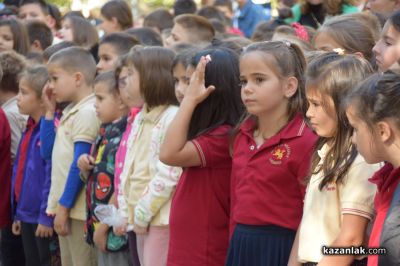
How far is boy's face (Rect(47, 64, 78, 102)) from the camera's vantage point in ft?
23.7

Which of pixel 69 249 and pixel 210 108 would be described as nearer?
pixel 210 108

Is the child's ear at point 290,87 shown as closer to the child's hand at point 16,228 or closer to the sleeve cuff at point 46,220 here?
the sleeve cuff at point 46,220

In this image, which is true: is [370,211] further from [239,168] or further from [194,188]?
[194,188]

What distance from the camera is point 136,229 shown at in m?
5.84

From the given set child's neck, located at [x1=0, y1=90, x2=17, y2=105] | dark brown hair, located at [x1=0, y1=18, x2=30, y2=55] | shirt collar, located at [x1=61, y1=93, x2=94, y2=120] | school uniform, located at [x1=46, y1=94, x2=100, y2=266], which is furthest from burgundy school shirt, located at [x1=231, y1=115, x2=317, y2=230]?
dark brown hair, located at [x1=0, y1=18, x2=30, y2=55]

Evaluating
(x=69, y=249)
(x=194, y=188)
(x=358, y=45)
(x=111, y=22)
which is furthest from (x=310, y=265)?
(x=111, y=22)

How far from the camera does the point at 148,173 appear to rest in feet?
19.6

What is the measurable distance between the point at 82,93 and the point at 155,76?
4.80 ft

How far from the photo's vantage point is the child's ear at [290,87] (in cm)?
493

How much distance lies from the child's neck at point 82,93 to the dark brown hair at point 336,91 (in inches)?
127

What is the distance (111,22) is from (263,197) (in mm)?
6332

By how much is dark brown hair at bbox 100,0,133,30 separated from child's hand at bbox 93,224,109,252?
4.71m

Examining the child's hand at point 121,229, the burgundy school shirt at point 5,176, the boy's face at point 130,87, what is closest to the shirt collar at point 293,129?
the boy's face at point 130,87

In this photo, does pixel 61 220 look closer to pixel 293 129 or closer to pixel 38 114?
pixel 38 114
